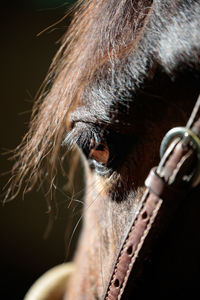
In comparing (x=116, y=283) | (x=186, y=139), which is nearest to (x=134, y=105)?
(x=186, y=139)

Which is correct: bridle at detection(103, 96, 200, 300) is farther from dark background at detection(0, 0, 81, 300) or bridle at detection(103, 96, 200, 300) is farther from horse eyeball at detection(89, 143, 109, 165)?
dark background at detection(0, 0, 81, 300)

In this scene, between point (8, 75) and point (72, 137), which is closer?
point (72, 137)

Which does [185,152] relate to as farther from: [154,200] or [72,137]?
[72,137]

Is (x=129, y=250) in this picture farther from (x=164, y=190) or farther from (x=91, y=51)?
(x=91, y=51)

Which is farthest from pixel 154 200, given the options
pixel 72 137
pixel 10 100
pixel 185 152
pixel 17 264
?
pixel 17 264

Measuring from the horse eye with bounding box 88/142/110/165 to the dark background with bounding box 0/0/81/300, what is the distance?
51.8 inches

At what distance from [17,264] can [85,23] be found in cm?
165

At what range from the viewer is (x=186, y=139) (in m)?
0.44

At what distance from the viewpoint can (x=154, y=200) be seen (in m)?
0.48

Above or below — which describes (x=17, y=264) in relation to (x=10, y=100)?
below

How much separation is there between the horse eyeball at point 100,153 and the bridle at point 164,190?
11 cm

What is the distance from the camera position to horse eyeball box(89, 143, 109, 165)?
57cm

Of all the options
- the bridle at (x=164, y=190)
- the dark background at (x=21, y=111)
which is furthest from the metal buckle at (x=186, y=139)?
the dark background at (x=21, y=111)

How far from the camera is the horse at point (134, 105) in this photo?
467 millimetres
